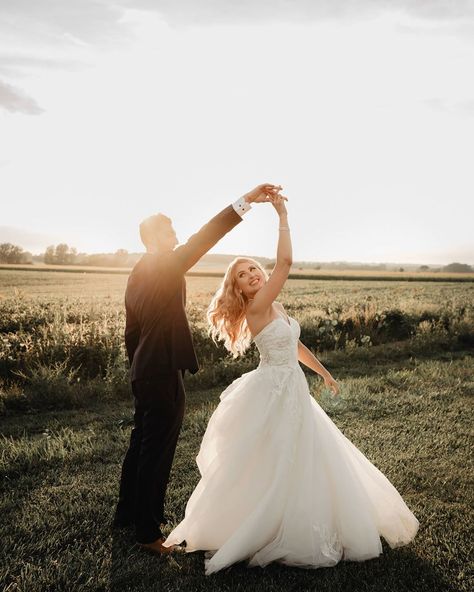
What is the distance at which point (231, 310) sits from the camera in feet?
15.0

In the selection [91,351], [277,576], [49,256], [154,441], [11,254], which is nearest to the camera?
[277,576]

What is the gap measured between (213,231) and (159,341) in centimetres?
101

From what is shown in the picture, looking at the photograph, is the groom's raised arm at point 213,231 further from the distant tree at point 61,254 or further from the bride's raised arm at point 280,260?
the distant tree at point 61,254

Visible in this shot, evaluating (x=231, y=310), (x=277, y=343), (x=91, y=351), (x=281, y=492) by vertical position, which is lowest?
(x=281, y=492)

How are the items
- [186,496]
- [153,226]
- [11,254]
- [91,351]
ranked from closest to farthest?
[153,226] < [186,496] < [91,351] < [11,254]

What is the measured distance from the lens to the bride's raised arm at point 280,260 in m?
3.95

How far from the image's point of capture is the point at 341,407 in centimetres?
802

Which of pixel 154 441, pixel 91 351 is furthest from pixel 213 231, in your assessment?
pixel 91 351

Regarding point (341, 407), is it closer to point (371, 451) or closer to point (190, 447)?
point (371, 451)

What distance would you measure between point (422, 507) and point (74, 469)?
12.9 feet

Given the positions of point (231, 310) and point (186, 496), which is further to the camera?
point (186, 496)

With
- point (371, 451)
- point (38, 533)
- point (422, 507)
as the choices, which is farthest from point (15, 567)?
point (371, 451)

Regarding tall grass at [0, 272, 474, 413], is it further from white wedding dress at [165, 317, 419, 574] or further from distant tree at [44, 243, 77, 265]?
distant tree at [44, 243, 77, 265]

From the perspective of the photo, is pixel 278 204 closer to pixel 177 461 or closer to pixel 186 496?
pixel 186 496
